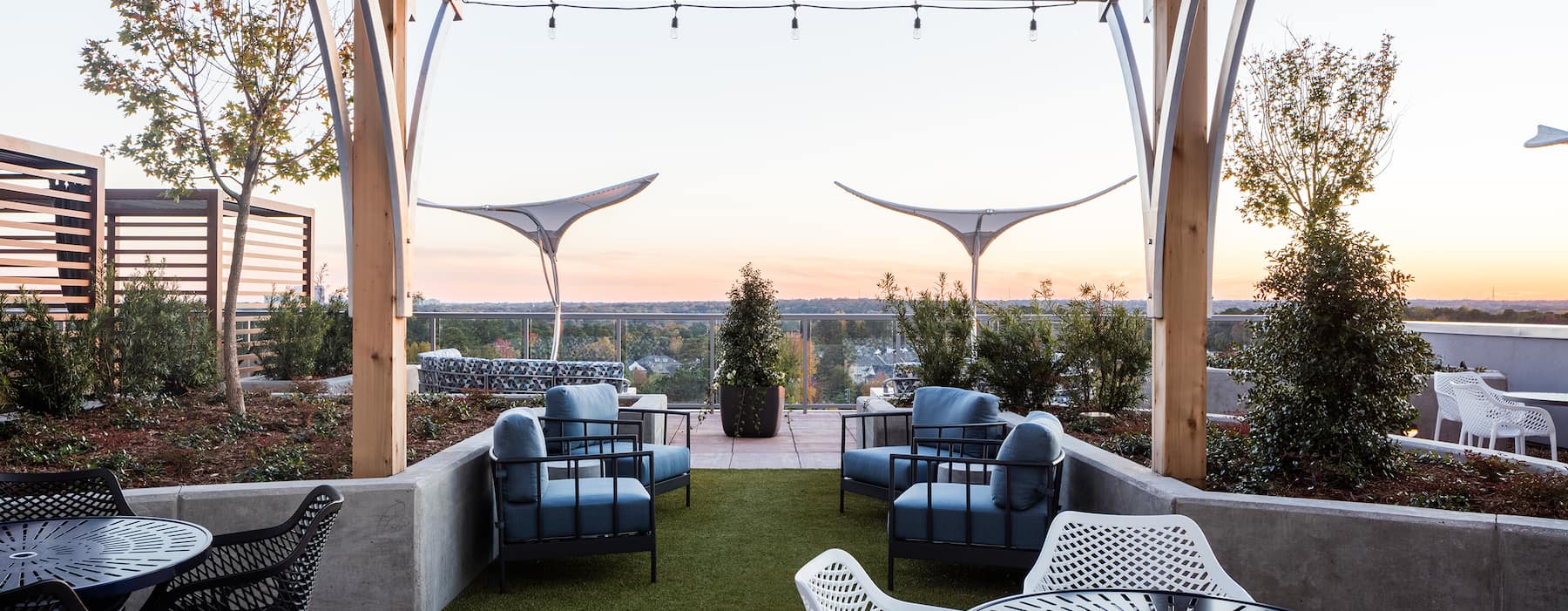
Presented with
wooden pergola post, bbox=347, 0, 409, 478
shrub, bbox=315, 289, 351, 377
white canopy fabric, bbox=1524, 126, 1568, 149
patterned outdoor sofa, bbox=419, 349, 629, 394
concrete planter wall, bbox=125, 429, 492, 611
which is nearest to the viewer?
concrete planter wall, bbox=125, 429, 492, 611

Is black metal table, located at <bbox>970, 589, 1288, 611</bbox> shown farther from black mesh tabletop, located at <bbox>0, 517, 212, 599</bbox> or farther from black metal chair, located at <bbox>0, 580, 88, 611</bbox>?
black mesh tabletop, located at <bbox>0, 517, 212, 599</bbox>

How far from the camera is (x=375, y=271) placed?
3418mm

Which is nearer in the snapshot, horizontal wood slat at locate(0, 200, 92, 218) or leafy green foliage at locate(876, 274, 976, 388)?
leafy green foliage at locate(876, 274, 976, 388)

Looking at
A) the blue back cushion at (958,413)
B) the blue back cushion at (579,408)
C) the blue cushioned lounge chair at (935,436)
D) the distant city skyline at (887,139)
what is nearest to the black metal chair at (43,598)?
the blue back cushion at (579,408)

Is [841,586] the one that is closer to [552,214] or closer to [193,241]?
[552,214]

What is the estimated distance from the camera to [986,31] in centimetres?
852

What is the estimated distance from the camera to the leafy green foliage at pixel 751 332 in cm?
792

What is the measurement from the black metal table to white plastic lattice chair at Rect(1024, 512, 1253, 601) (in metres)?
0.27

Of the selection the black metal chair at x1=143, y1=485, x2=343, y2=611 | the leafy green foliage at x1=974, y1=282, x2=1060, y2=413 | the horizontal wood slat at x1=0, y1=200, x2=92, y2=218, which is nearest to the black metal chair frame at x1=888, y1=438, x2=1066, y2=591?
the black metal chair at x1=143, y1=485, x2=343, y2=611

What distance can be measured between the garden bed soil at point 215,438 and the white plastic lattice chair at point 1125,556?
9.23 ft

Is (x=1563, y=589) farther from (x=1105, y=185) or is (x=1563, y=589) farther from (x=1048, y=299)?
(x=1105, y=185)

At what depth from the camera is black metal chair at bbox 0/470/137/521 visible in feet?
8.46

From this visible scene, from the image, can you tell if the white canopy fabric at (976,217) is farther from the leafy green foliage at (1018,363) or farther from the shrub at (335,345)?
the shrub at (335,345)

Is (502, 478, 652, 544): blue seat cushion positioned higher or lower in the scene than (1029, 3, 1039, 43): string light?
lower
